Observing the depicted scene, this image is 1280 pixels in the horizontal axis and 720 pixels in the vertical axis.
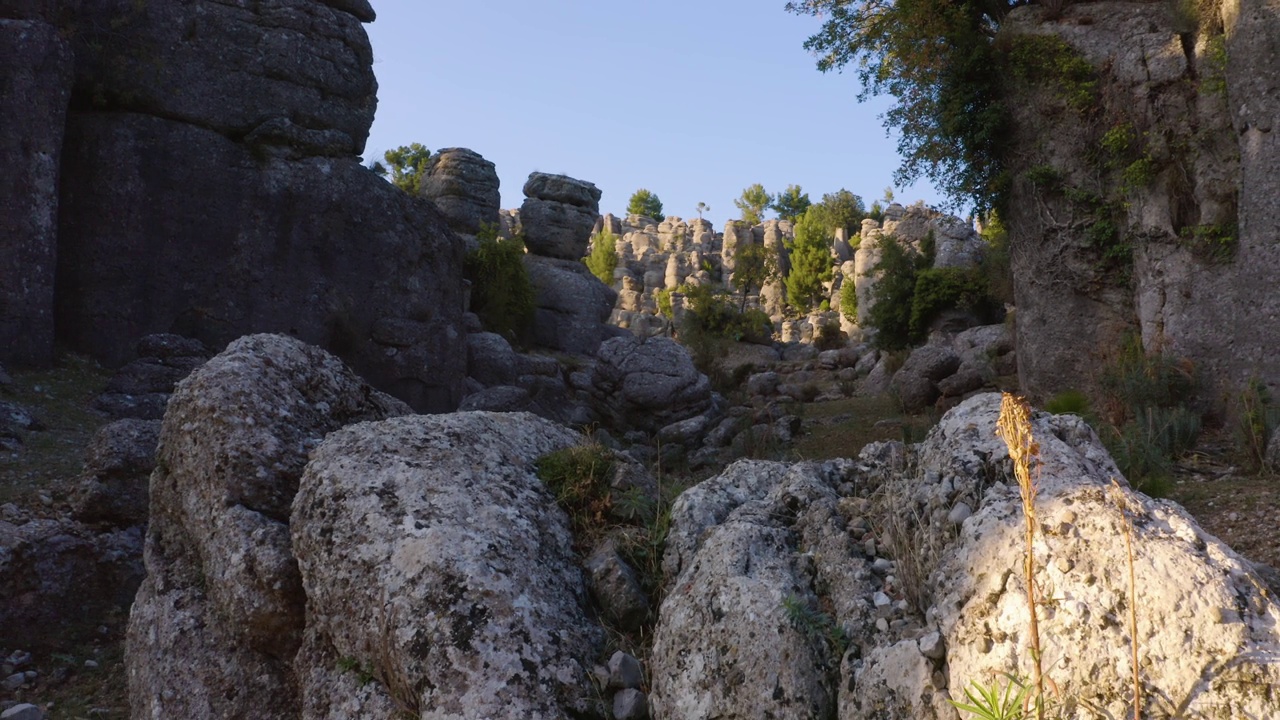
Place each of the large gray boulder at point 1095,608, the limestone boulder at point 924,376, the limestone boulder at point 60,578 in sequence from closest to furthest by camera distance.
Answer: the large gray boulder at point 1095,608
the limestone boulder at point 60,578
the limestone boulder at point 924,376

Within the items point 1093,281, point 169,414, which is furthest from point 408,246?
point 169,414

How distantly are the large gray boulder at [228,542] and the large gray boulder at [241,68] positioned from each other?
48.8ft

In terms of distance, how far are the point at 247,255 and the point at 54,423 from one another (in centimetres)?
704

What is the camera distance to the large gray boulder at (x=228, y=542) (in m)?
4.73

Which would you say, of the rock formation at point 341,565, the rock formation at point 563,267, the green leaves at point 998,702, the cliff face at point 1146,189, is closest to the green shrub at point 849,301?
the rock formation at point 563,267

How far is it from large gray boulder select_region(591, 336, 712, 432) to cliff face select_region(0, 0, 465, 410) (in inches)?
149

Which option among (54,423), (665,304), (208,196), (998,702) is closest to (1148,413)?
(998,702)

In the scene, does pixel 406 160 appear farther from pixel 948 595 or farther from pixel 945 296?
pixel 948 595

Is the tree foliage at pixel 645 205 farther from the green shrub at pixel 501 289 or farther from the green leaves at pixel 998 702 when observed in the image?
the green leaves at pixel 998 702

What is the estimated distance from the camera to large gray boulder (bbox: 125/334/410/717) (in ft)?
15.5

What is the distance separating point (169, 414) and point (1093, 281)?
51.5 feet

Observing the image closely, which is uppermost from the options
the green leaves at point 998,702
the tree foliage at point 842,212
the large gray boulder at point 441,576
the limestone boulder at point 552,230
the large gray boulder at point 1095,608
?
the tree foliage at point 842,212

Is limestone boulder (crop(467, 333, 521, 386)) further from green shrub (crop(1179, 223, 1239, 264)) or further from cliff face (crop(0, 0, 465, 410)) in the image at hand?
green shrub (crop(1179, 223, 1239, 264))

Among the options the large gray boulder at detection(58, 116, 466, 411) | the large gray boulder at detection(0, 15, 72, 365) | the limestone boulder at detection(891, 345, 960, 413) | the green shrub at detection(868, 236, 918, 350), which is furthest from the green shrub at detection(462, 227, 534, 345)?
the large gray boulder at detection(0, 15, 72, 365)
